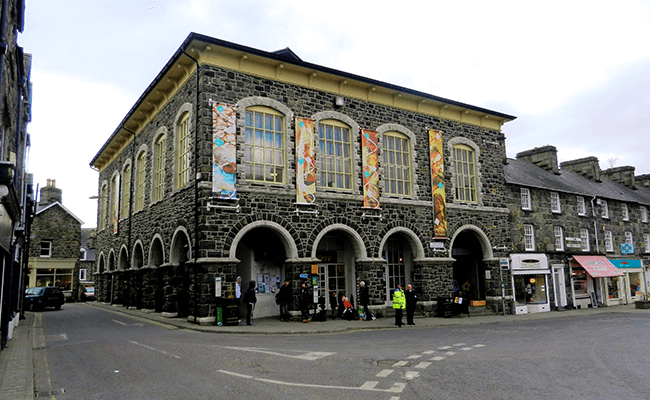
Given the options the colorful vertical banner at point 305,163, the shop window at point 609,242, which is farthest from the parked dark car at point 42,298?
the shop window at point 609,242

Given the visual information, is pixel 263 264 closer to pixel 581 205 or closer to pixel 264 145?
pixel 264 145

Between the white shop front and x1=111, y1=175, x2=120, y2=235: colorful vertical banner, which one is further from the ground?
x1=111, y1=175, x2=120, y2=235: colorful vertical banner

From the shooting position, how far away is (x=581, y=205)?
29.6m

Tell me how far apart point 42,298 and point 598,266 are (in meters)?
32.8

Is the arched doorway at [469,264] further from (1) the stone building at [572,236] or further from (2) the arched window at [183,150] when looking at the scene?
(2) the arched window at [183,150]

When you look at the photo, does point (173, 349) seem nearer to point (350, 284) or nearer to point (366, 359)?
point (366, 359)

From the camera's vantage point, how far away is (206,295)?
15781 mm

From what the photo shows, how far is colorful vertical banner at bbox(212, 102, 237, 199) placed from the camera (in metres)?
16.4

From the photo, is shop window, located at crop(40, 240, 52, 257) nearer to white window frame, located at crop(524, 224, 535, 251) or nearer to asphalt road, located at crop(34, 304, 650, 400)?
asphalt road, located at crop(34, 304, 650, 400)

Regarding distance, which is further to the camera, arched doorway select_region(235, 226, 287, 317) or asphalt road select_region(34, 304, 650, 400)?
arched doorway select_region(235, 226, 287, 317)

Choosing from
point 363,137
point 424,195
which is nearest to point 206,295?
point 363,137

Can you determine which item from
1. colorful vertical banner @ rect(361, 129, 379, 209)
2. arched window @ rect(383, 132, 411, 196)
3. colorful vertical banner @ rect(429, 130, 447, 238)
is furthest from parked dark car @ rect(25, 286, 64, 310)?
colorful vertical banner @ rect(429, 130, 447, 238)

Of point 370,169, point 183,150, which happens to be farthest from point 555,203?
point 183,150

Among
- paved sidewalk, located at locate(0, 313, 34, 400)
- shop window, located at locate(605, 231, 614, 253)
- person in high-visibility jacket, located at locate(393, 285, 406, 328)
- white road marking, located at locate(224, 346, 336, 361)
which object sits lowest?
white road marking, located at locate(224, 346, 336, 361)
